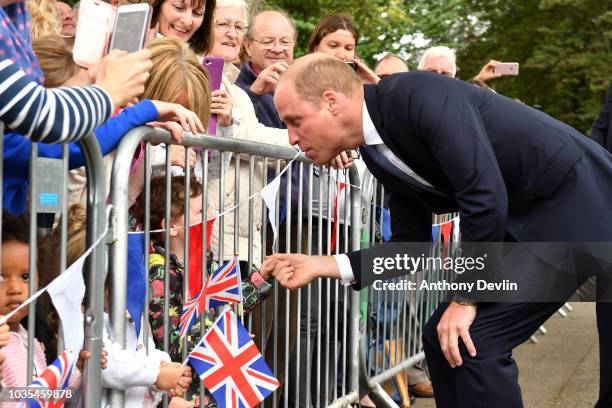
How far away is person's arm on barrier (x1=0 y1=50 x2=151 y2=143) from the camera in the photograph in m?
2.67

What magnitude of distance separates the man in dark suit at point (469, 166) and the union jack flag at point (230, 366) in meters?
0.33

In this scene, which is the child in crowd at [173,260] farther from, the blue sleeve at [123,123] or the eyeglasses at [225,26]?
the eyeglasses at [225,26]

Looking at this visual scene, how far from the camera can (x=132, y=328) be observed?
11.8 ft

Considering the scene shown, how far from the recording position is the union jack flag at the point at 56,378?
9.57 feet

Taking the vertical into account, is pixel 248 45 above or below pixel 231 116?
above

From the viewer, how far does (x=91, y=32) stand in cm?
315

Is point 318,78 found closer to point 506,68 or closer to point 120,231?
point 120,231

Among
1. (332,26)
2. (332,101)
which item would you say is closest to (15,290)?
(332,101)

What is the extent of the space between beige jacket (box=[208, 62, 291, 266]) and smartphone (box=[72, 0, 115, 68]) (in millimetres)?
1145

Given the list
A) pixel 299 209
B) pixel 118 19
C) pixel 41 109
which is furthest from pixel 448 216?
pixel 41 109

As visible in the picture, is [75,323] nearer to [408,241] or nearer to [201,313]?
[201,313]

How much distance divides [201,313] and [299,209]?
1143 mm

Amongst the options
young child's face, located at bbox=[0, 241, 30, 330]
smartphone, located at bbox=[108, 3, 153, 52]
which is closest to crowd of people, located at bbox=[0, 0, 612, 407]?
young child's face, located at bbox=[0, 241, 30, 330]

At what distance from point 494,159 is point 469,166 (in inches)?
4.6
